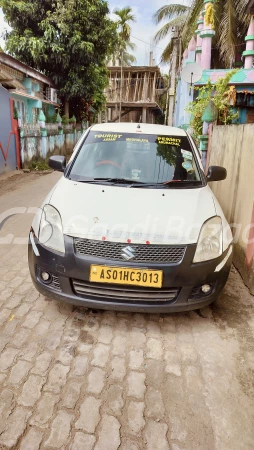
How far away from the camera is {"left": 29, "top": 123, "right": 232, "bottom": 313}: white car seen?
7.98 feet

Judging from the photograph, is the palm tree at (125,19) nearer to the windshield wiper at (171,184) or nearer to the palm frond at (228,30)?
the palm frond at (228,30)

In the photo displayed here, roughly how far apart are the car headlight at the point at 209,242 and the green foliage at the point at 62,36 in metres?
15.7

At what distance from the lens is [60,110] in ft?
64.1

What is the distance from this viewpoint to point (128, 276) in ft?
7.91

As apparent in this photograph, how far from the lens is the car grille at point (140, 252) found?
7.97 feet

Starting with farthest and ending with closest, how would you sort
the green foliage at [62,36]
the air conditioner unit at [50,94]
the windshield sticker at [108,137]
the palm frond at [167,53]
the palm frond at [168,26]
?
the palm frond at [167,53], the palm frond at [168,26], the air conditioner unit at [50,94], the green foliage at [62,36], the windshield sticker at [108,137]

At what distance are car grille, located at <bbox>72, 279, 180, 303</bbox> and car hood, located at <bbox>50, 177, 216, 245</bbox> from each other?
1.23ft

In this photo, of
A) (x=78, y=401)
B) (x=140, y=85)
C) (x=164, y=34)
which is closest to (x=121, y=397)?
(x=78, y=401)

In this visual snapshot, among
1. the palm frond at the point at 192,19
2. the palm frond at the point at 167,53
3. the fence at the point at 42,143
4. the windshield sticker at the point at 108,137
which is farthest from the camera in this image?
the palm frond at the point at 167,53

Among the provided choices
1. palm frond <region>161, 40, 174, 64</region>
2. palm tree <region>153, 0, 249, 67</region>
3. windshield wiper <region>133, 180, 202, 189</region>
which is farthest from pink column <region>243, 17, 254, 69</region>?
palm frond <region>161, 40, 174, 64</region>

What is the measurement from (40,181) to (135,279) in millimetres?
8239

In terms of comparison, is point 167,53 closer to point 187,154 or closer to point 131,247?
point 187,154

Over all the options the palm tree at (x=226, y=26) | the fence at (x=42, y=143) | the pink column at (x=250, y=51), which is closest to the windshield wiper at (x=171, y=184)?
the pink column at (x=250, y=51)

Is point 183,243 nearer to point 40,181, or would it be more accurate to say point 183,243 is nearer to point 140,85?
point 40,181
